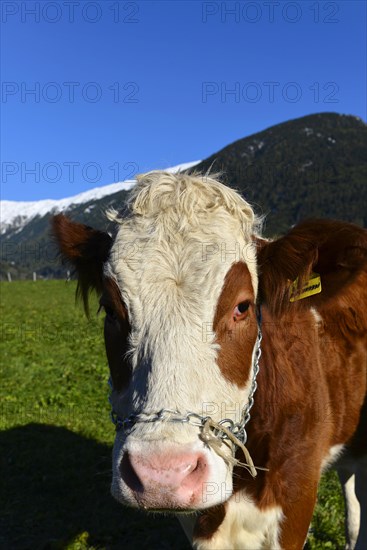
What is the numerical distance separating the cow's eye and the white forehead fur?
184 mm

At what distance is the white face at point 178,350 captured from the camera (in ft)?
7.60

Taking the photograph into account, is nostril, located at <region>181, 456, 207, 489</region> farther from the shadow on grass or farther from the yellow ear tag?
the shadow on grass

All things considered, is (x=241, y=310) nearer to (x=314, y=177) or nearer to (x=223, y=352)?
(x=223, y=352)

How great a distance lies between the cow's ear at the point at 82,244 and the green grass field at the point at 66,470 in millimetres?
1827

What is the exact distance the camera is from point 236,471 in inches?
128

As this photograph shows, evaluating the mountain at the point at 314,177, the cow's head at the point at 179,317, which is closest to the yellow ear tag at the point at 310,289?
the cow's head at the point at 179,317

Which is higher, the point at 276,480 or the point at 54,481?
the point at 276,480

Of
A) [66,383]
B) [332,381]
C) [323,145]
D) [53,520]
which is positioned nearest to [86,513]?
[53,520]

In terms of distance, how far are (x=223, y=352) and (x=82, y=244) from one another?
132cm

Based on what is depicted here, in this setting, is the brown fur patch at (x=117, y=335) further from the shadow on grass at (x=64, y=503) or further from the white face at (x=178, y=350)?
the shadow on grass at (x=64, y=503)

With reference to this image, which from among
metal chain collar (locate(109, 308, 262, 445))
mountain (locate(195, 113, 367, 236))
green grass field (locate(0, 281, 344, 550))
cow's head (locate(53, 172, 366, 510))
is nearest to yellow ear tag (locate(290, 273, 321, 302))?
cow's head (locate(53, 172, 366, 510))

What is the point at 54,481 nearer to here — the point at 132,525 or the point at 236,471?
the point at 132,525

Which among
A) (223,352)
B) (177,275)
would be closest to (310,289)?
(223,352)

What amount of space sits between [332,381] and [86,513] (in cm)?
335
